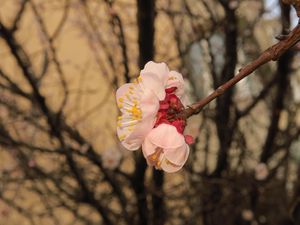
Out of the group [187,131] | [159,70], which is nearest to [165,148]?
[159,70]

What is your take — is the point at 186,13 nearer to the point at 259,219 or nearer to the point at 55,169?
the point at 55,169

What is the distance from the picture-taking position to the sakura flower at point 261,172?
3.04 m

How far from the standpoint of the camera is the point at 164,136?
83 cm

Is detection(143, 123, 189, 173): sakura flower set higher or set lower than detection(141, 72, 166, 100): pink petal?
lower

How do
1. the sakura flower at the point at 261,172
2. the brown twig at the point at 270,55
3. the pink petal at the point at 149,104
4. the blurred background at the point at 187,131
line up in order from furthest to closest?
the sakura flower at the point at 261,172, the blurred background at the point at 187,131, the pink petal at the point at 149,104, the brown twig at the point at 270,55

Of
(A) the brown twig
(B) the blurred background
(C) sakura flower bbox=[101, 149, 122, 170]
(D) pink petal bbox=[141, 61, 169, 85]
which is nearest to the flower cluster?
(D) pink petal bbox=[141, 61, 169, 85]

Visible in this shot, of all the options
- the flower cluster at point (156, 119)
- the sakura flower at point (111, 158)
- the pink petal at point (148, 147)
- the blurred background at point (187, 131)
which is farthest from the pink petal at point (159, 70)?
the sakura flower at point (111, 158)

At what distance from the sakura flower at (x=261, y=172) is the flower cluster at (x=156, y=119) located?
7.28 ft

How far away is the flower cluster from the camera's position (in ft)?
2.73

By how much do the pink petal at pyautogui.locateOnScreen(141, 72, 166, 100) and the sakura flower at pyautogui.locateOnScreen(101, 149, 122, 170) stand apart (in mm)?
2220

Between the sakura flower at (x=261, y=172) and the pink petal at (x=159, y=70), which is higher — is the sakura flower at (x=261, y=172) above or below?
above

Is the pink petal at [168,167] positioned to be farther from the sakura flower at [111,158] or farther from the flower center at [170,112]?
the sakura flower at [111,158]

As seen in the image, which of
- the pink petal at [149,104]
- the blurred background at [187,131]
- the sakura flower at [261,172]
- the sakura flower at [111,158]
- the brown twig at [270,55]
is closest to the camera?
the brown twig at [270,55]

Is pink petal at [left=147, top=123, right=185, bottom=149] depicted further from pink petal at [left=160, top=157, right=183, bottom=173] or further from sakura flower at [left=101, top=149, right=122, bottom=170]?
sakura flower at [left=101, top=149, right=122, bottom=170]
